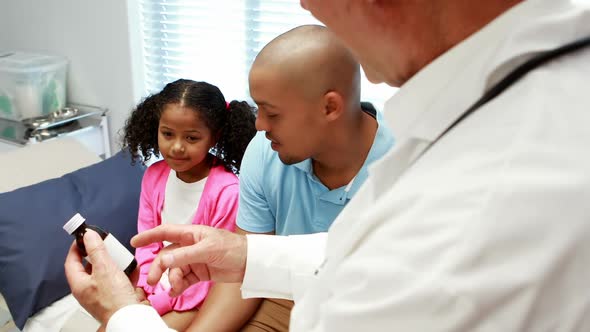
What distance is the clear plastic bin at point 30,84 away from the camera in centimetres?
243

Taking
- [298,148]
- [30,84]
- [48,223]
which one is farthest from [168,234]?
[30,84]

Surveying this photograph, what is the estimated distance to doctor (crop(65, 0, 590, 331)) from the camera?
0.41 metres

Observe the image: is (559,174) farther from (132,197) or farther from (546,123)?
(132,197)

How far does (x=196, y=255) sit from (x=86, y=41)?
191 cm

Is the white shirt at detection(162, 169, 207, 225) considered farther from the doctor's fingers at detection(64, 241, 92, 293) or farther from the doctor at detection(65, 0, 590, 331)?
the doctor at detection(65, 0, 590, 331)

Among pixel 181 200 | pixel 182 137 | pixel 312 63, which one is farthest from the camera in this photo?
pixel 181 200

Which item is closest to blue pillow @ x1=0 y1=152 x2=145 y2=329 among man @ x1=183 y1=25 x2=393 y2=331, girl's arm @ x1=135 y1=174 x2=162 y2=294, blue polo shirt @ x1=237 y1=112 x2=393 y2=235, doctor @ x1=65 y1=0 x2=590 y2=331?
girl's arm @ x1=135 y1=174 x2=162 y2=294

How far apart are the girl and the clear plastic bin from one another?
2.94 feet

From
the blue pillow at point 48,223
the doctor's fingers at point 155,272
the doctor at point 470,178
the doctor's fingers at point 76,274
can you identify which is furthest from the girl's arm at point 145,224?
the doctor at point 470,178

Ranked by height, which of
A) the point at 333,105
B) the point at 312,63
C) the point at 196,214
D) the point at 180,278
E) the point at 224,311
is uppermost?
the point at 312,63

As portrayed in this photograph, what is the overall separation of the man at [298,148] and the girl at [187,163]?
6.5 inches

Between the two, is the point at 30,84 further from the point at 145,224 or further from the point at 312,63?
the point at 312,63

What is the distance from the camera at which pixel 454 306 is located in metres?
0.43

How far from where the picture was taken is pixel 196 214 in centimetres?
169
